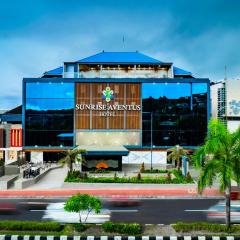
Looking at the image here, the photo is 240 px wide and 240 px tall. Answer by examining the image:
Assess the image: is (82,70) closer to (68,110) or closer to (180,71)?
(68,110)

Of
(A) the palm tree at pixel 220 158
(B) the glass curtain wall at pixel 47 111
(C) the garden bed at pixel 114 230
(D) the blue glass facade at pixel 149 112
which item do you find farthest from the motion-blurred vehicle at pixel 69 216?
(D) the blue glass facade at pixel 149 112

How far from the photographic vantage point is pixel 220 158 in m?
22.0

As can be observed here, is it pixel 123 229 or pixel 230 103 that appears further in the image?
pixel 230 103

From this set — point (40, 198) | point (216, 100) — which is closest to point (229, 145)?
point (40, 198)

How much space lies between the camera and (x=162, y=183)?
42.5m

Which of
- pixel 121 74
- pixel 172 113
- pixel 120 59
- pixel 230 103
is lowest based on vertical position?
pixel 172 113

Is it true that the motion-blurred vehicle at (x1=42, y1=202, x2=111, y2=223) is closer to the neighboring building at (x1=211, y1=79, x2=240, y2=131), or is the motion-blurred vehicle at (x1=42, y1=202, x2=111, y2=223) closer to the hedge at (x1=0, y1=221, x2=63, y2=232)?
the hedge at (x1=0, y1=221, x2=63, y2=232)

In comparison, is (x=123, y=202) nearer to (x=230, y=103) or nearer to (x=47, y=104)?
(x=47, y=104)

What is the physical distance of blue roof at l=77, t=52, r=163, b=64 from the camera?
76.1 meters

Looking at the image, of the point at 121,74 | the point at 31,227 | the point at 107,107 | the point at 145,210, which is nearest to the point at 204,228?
the point at 145,210

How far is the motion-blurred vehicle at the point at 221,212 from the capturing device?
28.5 meters

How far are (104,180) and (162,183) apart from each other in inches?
254

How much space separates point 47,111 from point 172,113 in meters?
23.2

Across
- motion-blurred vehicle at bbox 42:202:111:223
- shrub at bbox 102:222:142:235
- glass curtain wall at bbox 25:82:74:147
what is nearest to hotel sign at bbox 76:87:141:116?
glass curtain wall at bbox 25:82:74:147
